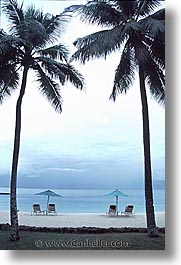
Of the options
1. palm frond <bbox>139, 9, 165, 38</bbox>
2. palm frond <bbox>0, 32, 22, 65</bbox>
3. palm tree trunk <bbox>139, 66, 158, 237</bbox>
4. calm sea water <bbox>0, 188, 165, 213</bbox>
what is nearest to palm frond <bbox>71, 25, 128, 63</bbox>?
palm frond <bbox>139, 9, 165, 38</bbox>

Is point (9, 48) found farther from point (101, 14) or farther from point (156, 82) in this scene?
point (156, 82)

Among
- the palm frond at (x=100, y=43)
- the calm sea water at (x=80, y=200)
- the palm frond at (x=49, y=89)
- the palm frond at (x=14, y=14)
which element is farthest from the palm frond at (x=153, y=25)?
the calm sea water at (x=80, y=200)

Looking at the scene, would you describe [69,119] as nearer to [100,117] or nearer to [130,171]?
[100,117]

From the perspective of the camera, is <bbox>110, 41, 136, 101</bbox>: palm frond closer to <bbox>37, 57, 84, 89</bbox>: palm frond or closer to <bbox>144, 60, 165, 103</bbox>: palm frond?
<bbox>144, 60, 165, 103</bbox>: palm frond

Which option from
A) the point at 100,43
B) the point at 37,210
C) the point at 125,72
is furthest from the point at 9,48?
the point at 37,210

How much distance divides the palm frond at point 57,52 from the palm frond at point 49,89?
0.10m

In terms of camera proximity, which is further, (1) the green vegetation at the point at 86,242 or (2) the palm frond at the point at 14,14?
(2) the palm frond at the point at 14,14

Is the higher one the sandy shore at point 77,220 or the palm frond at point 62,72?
the palm frond at point 62,72

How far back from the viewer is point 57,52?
245cm

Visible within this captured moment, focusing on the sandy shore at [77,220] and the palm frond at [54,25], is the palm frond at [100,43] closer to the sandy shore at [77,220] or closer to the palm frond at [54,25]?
the palm frond at [54,25]

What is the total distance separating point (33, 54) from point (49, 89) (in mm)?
263

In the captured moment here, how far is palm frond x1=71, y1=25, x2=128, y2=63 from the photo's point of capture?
2.40 meters

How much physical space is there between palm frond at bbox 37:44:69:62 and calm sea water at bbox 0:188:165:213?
84 centimetres

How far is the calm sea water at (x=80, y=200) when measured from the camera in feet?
7.64
